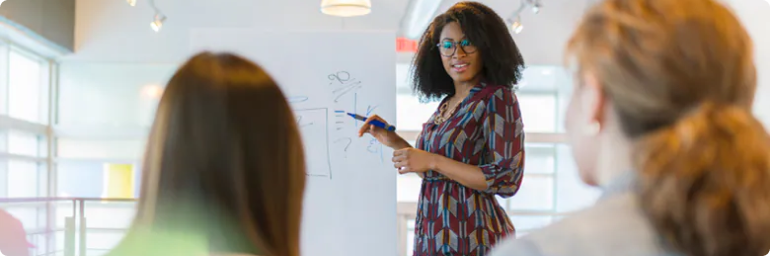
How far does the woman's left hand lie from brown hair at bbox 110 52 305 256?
0.94 metres

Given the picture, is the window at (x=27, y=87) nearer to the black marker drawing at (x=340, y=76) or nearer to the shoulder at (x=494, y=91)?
the black marker drawing at (x=340, y=76)

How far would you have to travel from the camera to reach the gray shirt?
680 mm

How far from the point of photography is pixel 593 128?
762 mm

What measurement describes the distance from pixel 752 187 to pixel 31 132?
731 centimetres

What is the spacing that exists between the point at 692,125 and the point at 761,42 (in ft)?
6.95

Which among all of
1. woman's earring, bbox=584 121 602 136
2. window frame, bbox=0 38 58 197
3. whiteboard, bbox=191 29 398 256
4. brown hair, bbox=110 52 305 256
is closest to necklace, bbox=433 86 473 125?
brown hair, bbox=110 52 305 256

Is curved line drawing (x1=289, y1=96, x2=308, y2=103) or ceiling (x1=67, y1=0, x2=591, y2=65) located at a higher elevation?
ceiling (x1=67, y1=0, x2=591, y2=65)

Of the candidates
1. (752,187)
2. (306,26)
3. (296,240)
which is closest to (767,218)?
(752,187)

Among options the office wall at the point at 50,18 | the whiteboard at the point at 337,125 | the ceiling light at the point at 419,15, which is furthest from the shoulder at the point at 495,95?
the office wall at the point at 50,18

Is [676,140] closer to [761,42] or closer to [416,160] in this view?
[416,160]

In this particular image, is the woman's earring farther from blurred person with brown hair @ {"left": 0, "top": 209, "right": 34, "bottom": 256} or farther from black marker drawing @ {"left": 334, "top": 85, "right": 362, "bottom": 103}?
black marker drawing @ {"left": 334, "top": 85, "right": 362, "bottom": 103}

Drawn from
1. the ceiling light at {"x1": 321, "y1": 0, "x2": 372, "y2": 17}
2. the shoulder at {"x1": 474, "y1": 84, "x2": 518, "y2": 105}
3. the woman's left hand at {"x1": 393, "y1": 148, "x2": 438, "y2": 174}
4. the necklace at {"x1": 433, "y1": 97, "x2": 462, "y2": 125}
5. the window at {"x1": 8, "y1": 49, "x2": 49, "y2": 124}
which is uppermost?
the ceiling light at {"x1": 321, "y1": 0, "x2": 372, "y2": 17}

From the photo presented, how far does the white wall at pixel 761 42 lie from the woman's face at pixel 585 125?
195 centimetres

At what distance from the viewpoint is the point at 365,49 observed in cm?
334
